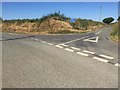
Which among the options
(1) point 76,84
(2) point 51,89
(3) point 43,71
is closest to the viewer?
(2) point 51,89

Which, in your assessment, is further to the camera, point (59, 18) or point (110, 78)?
point (59, 18)

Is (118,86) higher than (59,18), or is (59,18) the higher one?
(59,18)

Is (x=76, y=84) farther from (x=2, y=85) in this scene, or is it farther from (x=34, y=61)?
(x=34, y=61)

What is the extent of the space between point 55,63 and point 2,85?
2.55 m

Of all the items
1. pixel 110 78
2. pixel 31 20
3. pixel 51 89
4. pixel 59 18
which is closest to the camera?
pixel 51 89

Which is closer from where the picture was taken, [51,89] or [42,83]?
[51,89]

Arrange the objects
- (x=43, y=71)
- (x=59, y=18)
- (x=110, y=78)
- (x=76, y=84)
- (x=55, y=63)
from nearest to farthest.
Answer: (x=76, y=84) < (x=110, y=78) < (x=43, y=71) < (x=55, y=63) < (x=59, y=18)

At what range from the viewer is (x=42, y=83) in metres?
5.10

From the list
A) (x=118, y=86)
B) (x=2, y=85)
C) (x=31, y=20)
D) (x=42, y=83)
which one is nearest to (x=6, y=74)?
(x=2, y=85)

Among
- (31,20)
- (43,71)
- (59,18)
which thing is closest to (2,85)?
(43,71)

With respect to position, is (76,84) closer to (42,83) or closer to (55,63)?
(42,83)

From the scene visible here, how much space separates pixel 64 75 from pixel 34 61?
2.05 meters

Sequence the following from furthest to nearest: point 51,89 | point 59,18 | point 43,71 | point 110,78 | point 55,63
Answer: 1. point 59,18
2. point 55,63
3. point 43,71
4. point 110,78
5. point 51,89

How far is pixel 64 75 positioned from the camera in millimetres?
5785
